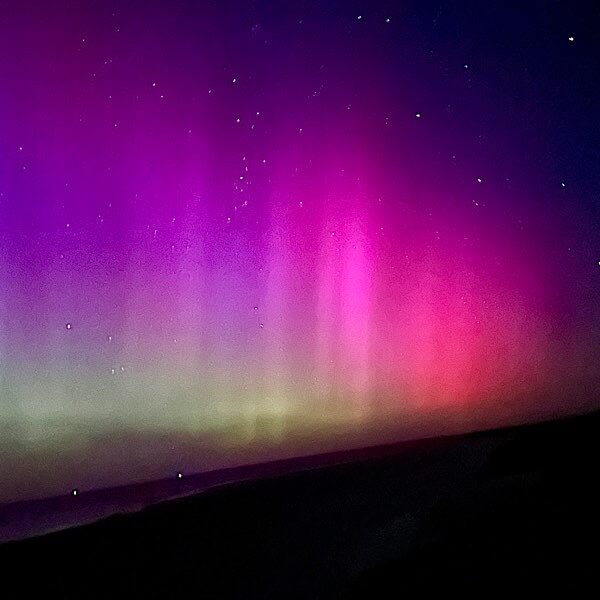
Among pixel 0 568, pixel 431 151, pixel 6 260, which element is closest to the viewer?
pixel 0 568

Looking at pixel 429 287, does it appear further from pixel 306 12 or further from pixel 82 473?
pixel 82 473

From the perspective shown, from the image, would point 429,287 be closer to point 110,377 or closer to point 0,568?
point 110,377

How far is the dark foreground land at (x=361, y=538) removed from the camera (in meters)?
0.62

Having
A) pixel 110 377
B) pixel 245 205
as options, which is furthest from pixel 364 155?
pixel 110 377

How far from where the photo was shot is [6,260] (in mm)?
980

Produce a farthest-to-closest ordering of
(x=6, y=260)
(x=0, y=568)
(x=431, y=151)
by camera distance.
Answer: (x=431, y=151) < (x=6, y=260) < (x=0, y=568)

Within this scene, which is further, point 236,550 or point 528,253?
point 528,253

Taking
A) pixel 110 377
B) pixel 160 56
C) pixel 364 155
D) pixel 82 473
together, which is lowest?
pixel 82 473

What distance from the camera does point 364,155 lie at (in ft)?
3.52

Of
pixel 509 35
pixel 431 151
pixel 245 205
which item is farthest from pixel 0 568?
pixel 509 35

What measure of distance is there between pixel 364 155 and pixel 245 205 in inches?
8.5

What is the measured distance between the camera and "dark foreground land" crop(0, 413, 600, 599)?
62 cm

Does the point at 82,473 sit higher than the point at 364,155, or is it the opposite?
the point at 364,155

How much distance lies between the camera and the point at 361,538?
2.27 ft
